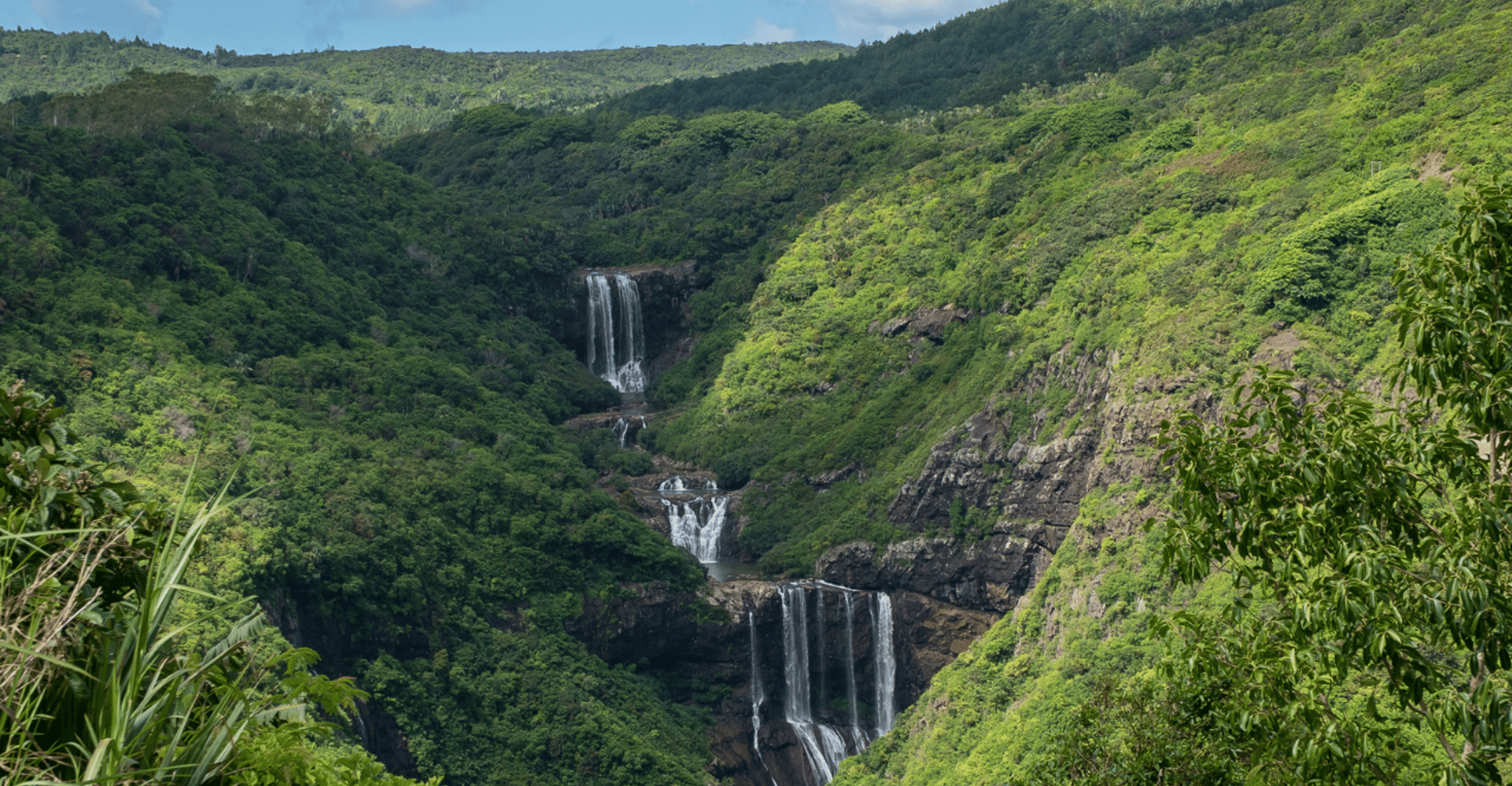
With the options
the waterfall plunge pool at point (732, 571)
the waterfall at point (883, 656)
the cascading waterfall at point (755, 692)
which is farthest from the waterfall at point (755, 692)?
the waterfall at point (883, 656)

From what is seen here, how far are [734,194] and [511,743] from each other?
35.6 m

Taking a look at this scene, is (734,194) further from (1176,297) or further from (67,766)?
(67,766)

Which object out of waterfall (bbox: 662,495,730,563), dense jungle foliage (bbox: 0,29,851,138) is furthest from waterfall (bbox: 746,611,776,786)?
dense jungle foliage (bbox: 0,29,851,138)

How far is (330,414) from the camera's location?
1505 inches

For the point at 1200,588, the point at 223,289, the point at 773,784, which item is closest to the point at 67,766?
the point at 1200,588

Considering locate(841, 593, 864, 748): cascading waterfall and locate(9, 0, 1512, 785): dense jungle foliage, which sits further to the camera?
locate(841, 593, 864, 748): cascading waterfall

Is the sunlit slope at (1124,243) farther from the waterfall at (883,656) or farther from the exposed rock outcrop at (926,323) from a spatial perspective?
the waterfall at (883,656)

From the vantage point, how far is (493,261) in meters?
56.1

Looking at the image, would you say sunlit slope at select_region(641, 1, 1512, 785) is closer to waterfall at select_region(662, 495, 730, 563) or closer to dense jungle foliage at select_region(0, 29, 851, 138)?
waterfall at select_region(662, 495, 730, 563)

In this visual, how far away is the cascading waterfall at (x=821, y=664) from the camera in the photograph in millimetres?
37594

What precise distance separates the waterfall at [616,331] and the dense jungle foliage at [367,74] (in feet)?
87.2

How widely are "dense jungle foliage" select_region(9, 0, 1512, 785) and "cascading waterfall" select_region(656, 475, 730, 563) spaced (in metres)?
1.12

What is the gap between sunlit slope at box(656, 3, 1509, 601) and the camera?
31.2 m

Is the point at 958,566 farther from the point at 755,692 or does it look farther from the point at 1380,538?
the point at 1380,538
